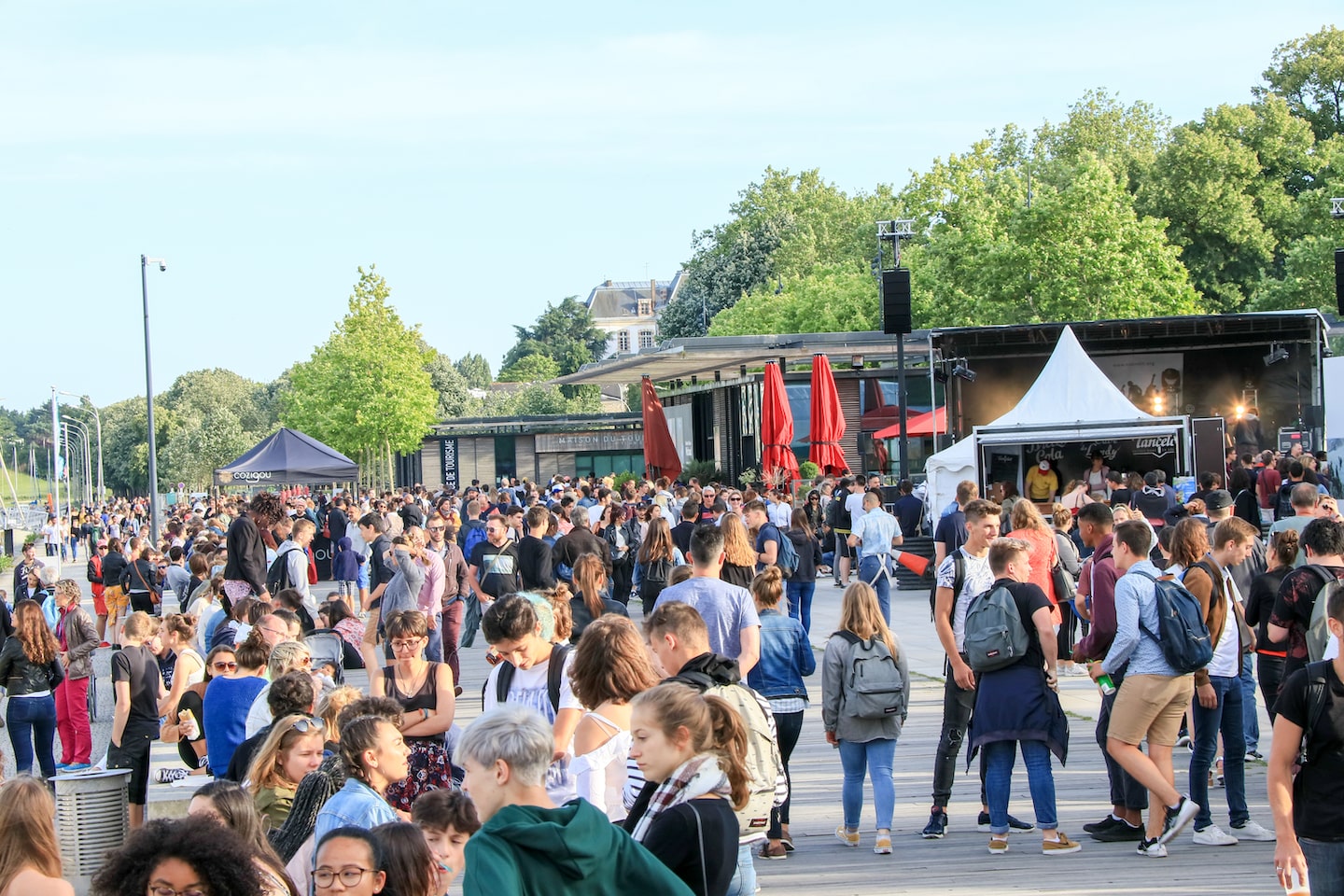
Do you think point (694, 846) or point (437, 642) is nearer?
point (694, 846)

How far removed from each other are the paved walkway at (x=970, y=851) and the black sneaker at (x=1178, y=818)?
12cm

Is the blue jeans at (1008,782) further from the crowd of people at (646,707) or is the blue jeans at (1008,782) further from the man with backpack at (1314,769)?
the man with backpack at (1314,769)

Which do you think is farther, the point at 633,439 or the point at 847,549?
the point at 633,439

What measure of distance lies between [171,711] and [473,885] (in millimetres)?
6043

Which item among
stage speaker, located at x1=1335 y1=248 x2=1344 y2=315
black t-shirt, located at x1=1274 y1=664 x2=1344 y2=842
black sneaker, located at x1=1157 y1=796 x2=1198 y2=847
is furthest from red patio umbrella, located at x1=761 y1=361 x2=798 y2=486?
black t-shirt, located at x1=1274 y1=664 x2=1344 y2=842

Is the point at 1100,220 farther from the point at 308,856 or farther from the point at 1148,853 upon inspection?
the point at 308,856

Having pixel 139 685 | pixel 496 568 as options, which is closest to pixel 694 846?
pixel 139 685

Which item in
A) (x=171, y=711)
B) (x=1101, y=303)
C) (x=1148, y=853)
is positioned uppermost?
(x=1101, y=303)

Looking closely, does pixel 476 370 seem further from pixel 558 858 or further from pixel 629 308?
pixel 558 858

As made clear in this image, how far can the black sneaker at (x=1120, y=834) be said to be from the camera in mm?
7172

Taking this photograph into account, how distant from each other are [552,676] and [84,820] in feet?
11.6

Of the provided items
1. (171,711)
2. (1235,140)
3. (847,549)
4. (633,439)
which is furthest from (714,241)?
(171,711)

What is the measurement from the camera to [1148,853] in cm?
683

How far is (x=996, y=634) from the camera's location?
670 centimetres
